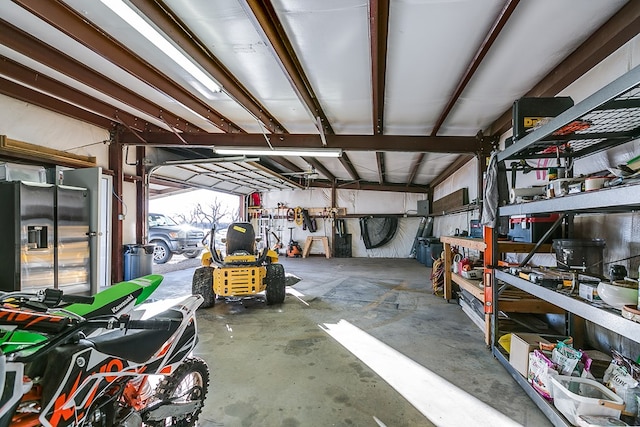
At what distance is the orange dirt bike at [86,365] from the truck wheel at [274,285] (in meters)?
2.72

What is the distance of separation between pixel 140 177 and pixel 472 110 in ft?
19.8

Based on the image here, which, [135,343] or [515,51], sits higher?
[515,51]

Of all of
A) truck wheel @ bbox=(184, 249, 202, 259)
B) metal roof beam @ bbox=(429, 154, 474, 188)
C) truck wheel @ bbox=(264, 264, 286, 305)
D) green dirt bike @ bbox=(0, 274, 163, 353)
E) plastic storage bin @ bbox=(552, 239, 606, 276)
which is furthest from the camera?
truck wheel @ bbox=(184, 249, 202, 259)

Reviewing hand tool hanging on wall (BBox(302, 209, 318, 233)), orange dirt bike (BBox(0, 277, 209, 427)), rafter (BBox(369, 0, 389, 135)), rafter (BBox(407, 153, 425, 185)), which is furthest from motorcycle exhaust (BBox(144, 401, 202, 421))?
hand tool hanging on wall (BBox(302, 209, 318, 233))

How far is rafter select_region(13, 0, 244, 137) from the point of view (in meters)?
2.16

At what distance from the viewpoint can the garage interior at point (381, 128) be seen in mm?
1998

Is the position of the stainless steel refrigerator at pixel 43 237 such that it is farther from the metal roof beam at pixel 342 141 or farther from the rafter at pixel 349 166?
the rafter at pixel 349 166

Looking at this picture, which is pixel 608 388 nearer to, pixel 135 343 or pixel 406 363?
pixel 406 363

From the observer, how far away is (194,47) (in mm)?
2576

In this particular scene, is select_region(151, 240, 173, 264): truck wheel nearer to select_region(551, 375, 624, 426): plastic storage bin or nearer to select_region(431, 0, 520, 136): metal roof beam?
select_region(431, 0, 520, 136): metal roof beam

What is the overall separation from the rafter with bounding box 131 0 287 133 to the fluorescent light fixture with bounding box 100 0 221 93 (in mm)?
64

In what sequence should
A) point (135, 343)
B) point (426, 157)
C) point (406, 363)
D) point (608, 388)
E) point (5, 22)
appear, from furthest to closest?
1. point (426, 157)
2. point (406, 363)
3. point (5, 22)
4. point (608, 388)
5. point (135, 343)

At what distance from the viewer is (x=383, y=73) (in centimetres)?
295

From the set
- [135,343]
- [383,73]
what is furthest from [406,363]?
[383,73]
